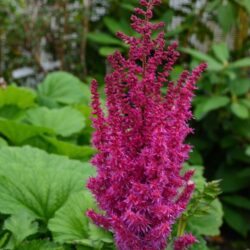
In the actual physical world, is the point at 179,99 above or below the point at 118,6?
below

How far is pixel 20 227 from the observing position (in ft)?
6.49

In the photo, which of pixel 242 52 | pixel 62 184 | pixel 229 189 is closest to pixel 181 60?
pixel 242 52

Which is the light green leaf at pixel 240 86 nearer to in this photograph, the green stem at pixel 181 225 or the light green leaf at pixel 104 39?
the light green leaf at pixel 104 39

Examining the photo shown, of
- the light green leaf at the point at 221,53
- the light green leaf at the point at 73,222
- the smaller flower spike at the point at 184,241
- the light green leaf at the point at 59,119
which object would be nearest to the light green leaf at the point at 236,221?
the light green leaf at the point at 221,53

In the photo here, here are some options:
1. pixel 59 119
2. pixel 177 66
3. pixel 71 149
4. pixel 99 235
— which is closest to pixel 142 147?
pixel 99 235

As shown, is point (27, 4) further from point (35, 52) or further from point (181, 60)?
point (181, 60)

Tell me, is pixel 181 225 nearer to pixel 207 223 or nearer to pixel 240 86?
pixel 207 223

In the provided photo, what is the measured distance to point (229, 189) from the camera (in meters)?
4.29

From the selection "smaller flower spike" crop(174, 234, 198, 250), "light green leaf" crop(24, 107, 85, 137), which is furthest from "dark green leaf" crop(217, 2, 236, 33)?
"smaller flower spike" crop(174, 234, 198, 250)

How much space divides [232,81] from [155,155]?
9.60ft

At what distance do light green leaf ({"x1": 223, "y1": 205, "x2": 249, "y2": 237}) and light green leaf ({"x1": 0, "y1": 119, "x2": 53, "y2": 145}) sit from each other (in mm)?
1951

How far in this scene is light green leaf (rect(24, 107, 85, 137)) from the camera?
9.92 ft

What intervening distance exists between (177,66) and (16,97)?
160cm

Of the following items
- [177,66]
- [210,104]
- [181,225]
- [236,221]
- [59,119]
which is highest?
[177,66]
